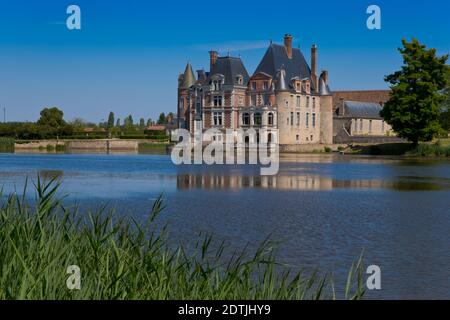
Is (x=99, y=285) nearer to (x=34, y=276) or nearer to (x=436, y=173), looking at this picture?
(x=34, y=276)

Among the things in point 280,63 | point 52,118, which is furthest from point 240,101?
point 52,118

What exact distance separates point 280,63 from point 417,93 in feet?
74.0

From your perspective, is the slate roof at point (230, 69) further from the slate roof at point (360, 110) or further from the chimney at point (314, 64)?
the slate roof at point (360, 110)

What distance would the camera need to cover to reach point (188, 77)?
87.1 meters

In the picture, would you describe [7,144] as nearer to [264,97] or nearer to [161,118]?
[264,97]

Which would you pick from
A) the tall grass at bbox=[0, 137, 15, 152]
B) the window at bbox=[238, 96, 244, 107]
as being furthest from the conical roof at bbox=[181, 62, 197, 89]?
the tall grass at bbox=[0, 137, 15, 152]

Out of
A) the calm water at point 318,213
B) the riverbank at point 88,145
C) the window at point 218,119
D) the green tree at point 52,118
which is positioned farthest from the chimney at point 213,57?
the calm water at point 318,213

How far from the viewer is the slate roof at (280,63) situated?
241ft

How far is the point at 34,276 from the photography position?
6480mm

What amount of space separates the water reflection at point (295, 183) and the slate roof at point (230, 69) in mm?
42488

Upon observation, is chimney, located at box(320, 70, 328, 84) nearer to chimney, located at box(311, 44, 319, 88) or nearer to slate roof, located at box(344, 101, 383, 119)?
chimney, located at box(311, 44, 319, 88)

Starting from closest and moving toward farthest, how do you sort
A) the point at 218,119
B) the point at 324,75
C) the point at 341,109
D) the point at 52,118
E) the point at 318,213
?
the point at 318,213 < the point at 218,119 < the point at 324,75 < the point at 341,109 < the point at 52,118

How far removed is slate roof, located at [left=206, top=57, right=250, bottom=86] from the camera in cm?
7400

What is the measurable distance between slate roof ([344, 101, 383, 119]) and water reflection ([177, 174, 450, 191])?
193 ft
